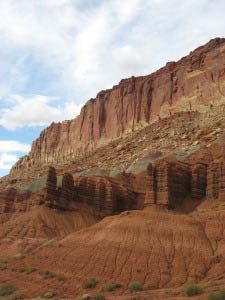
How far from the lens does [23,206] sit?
182 ft


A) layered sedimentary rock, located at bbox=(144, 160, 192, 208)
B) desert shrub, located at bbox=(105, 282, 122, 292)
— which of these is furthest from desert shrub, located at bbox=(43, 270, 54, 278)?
layered sedimentary rock, located at bbox=(144, 160, 192, 208)

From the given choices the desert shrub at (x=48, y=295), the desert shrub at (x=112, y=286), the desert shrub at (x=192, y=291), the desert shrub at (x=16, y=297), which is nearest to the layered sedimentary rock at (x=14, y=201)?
the desert shrub at (x=112, y=286)

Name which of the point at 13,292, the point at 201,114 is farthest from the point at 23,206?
the point at 201,114

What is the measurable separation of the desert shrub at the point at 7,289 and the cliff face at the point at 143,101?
6300 cm

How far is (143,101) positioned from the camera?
105 meters

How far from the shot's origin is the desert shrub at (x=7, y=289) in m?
24.9

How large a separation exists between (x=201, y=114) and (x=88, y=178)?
30.9 meters

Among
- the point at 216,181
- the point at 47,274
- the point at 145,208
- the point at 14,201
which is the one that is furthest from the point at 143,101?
the point at 47,274

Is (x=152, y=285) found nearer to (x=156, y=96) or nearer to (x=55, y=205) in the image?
(x=55, y=205)

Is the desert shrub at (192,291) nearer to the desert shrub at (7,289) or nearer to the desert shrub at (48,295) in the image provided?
the desert shrub at (48,295)

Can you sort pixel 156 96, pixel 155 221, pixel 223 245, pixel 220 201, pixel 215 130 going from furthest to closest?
pixel 156 96
pixel 215 130
pixel 220 201
pixel 155 221
pixel 223 245

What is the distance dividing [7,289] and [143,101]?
82757 mm

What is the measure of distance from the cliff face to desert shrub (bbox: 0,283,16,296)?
207ft

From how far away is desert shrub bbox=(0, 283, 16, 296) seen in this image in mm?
24913
